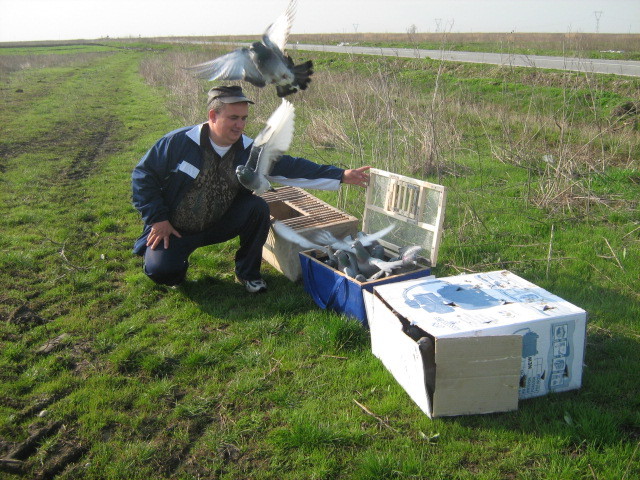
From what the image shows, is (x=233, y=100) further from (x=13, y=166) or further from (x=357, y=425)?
(x=13, y=166)

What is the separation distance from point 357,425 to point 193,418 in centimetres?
100

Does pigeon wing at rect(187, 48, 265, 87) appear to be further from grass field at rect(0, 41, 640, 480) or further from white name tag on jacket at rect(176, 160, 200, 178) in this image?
grass field at rect(0, 41, 640, 480)

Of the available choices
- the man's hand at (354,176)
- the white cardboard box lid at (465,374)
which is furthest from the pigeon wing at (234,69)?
the white cardboard box lid at (465,374)

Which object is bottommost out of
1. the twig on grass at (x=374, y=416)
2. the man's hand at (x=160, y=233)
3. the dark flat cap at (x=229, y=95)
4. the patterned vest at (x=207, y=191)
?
the twig on grass at (x=374, y=416)

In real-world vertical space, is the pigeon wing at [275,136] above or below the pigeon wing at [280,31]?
below

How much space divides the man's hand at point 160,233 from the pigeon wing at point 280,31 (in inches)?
67.2

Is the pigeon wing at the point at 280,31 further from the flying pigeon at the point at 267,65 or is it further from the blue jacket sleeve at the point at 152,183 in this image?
the blue jacket sleeve at the point at 152,183

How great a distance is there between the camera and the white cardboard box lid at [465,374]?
9.09 ft

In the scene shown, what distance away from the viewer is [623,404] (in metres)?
3.00

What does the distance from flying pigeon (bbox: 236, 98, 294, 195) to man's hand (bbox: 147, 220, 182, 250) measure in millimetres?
721

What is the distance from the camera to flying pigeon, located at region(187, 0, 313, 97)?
3979 mm

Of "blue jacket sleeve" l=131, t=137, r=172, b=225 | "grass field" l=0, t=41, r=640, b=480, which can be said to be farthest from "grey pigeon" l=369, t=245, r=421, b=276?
"blue jacket sleeve" l=131, t=137, r=172, b=225

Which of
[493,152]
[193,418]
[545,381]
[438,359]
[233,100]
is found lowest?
[193,418]

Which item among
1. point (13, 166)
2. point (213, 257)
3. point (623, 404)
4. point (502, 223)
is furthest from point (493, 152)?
point (13, 166)
